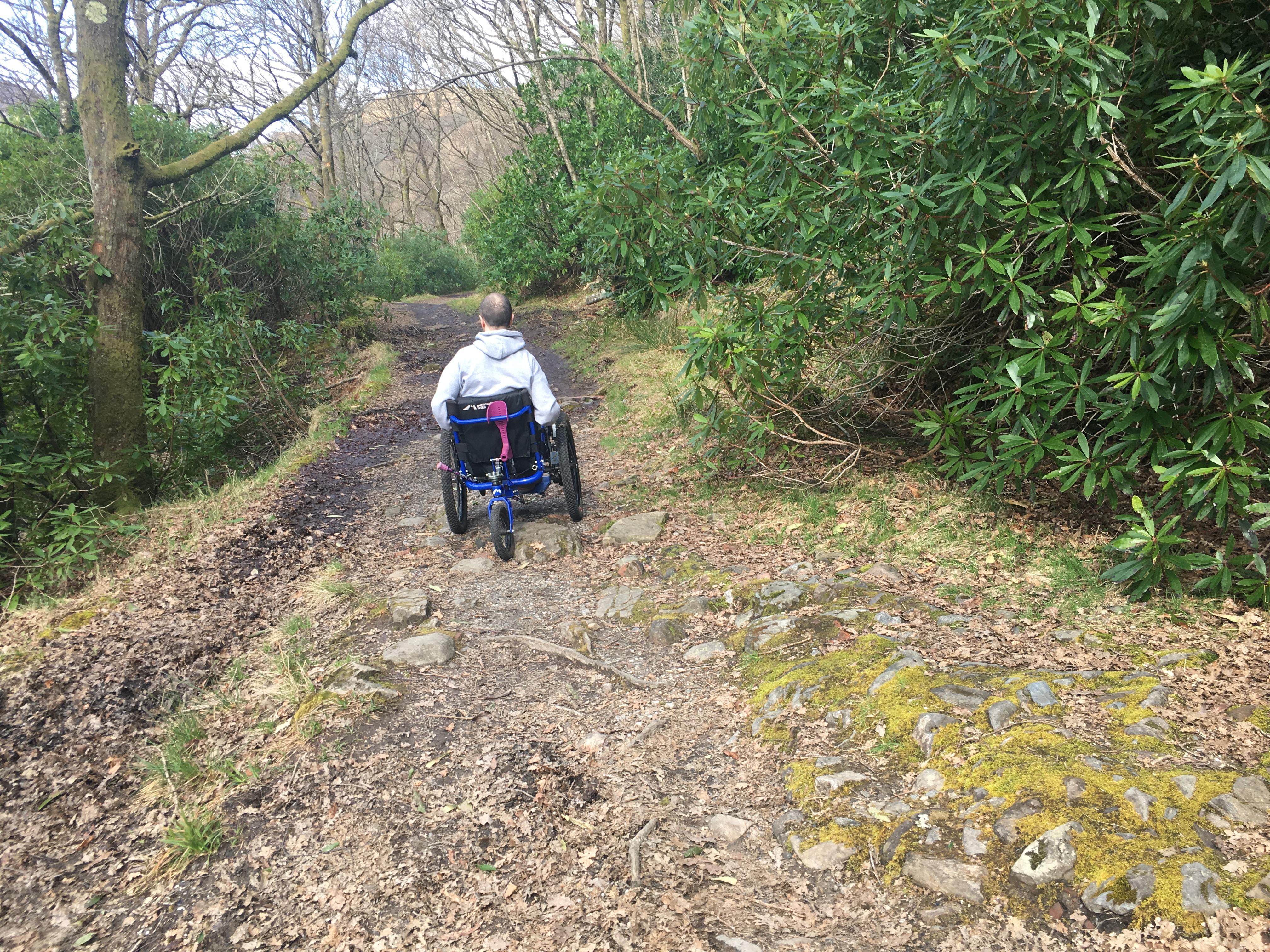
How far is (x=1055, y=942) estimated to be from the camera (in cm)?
184

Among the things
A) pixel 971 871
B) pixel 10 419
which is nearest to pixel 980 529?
pixel 971 871

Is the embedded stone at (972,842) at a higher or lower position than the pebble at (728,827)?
higher

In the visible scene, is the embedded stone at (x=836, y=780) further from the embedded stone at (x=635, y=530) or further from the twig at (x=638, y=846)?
the embedded stone at (x=635, y=530)

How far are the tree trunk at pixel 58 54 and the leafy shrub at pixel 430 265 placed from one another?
10.1 metres

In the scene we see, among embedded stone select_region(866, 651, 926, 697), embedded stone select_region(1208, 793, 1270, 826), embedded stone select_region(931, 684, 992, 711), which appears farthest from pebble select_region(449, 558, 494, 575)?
embedded stone select_region(1208, 793, 1270, 826)

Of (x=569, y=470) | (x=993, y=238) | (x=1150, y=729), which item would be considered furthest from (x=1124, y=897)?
(x=569, y=470)

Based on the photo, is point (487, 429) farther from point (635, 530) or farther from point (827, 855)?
point (827, 855)

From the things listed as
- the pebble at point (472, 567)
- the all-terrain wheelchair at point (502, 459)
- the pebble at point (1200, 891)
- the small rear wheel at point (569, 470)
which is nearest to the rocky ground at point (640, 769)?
the pebble at point (1200, 891)

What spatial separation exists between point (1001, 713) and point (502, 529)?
10.6 feet

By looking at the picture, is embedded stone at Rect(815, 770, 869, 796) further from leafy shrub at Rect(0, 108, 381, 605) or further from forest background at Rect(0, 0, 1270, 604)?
leafy shrub at Rect(0, 108, 381, 605)

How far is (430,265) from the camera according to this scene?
26.8m

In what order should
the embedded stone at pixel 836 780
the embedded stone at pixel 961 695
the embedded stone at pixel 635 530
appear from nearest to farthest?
the embedded stone at pixel 836 780
the embedded stone at pixel 961 695
the embedded stone at pixel 635 530

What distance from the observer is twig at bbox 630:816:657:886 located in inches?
91.4

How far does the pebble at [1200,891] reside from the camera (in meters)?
1.77
